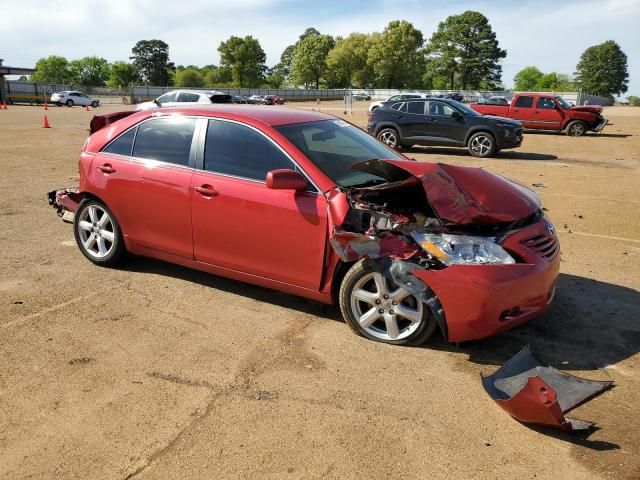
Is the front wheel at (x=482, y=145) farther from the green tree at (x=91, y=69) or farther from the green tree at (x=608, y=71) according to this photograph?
the green tree at (x=91, y=69)

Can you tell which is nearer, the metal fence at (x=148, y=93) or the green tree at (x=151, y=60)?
the metal fence at (x=148, y=93)

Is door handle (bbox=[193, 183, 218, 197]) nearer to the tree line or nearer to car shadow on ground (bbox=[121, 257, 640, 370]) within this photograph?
car shadow on ground (bbox=[121, 257, 640, 370])

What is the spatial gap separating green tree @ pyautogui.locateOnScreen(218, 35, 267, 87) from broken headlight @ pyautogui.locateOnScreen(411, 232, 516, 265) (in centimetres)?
10250

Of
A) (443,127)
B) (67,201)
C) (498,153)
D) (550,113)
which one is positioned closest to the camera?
(67,201)

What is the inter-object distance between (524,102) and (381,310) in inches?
840

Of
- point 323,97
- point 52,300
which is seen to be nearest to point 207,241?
point 52,300

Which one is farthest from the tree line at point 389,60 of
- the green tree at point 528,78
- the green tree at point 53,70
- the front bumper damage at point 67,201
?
the front bumper damage at point 67,201

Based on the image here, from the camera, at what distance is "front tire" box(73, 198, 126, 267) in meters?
5.16

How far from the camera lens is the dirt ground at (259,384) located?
268cm

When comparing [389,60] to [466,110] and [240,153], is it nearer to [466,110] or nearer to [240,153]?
[466,110]

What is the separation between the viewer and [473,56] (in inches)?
3824

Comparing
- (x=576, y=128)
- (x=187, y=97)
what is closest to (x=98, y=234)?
(x=187, y=97)

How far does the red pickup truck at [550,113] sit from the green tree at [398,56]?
2844 inches

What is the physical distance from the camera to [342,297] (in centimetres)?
389
